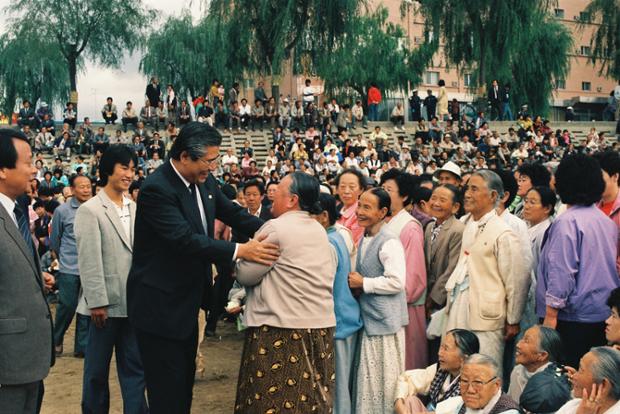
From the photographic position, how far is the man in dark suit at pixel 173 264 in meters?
4.14

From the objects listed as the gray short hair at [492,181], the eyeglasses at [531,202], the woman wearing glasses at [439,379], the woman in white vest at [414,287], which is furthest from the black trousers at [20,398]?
the eyeglasses at [531,202]

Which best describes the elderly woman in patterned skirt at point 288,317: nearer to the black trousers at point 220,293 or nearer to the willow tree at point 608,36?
the black trousers at point 220,293

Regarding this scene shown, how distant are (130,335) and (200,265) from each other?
1318 millimetres

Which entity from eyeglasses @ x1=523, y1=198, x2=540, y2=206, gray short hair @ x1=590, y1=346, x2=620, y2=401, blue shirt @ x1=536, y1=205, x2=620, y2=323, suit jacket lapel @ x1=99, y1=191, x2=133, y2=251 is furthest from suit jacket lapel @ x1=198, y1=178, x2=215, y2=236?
eyeglasses @ x1=523, y1=198, x2=540, y2=206

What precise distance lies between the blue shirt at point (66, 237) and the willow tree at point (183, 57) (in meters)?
28.9

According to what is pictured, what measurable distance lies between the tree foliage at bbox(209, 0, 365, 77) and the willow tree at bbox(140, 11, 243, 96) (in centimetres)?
763

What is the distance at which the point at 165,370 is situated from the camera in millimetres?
4301

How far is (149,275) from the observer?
425 cm

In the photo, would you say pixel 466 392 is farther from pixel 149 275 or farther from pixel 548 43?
pixel 548 43

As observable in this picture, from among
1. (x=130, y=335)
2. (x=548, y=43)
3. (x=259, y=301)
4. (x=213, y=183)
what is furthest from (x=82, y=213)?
(x=548, y=43)

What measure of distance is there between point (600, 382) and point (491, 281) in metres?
1.60

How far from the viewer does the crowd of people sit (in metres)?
4.11

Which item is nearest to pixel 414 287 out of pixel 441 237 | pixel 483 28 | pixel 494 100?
pixel 441 237

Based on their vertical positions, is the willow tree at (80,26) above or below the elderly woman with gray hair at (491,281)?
above
